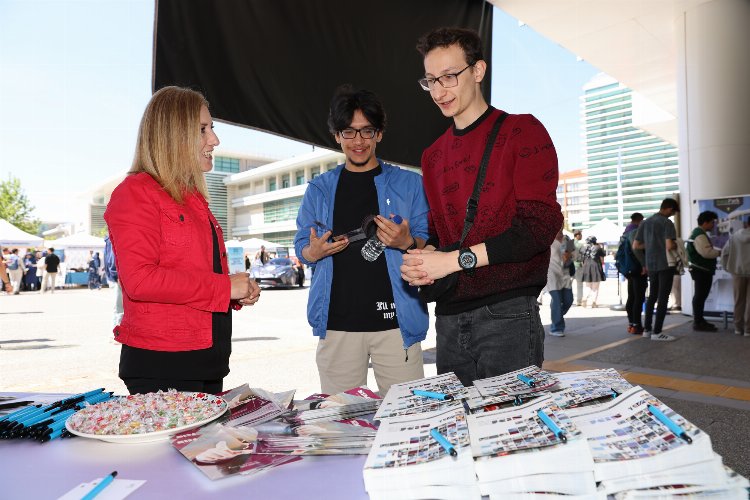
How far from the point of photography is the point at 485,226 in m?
1.58

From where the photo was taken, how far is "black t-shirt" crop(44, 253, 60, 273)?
1838cm

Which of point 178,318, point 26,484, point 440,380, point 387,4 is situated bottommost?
point 26,484

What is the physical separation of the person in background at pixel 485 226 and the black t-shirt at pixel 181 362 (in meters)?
0.67

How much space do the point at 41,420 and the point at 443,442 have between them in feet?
3.22

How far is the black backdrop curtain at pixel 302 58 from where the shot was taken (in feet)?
8.20

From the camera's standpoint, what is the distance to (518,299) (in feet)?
5.17

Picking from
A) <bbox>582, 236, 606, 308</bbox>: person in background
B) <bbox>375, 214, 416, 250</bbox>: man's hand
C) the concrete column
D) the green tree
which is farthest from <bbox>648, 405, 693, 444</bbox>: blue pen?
the green tree

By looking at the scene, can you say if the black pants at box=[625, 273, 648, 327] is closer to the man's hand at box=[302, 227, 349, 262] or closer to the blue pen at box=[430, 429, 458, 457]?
the man's hand at box=[302, 227, 349, 262]

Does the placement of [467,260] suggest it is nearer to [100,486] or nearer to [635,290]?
[100,486]

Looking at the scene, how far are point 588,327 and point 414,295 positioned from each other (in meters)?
6.88

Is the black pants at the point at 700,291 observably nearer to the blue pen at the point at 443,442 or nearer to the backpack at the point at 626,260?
the backpack at the point at 626,260

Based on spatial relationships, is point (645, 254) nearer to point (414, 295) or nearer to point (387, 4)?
point (387, 4)

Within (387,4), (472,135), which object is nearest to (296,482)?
(472,135)

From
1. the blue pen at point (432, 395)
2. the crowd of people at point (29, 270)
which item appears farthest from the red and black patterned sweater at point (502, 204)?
the crowd of people at point (29, 270)
